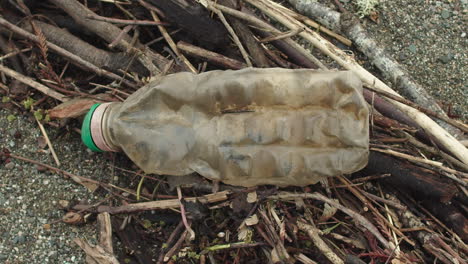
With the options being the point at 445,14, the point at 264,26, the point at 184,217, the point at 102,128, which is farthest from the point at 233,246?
the point at 445,14

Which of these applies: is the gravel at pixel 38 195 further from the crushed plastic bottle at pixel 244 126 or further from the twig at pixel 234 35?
the twig at pixel 234 35

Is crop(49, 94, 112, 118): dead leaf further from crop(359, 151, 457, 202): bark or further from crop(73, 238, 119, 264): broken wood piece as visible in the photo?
crop(359, 151, 457, 202): bark

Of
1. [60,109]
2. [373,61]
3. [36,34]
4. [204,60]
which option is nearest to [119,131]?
[60,109]

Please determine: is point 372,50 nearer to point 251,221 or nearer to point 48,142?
point 251,221

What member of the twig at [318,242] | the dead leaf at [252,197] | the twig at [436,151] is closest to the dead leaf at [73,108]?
the dead leaf at [252,197]

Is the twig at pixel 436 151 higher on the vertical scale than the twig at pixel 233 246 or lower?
higher

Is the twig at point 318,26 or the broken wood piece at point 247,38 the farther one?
the twig at point 318,26
